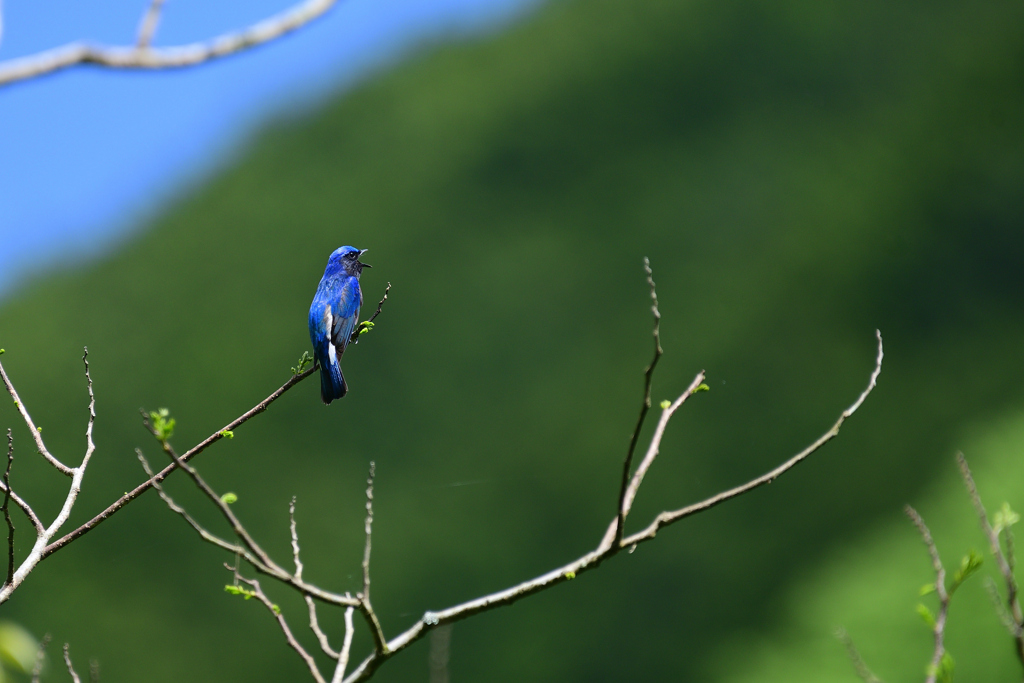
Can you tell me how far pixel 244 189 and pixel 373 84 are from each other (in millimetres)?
5016

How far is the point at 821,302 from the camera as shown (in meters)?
21.9

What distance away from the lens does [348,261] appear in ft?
12.2

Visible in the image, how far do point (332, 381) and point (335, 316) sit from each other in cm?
31

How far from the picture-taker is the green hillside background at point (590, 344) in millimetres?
14406

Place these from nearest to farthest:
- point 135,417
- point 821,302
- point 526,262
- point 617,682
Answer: point 135,417, point 617,682, point 526,262, point 821,302

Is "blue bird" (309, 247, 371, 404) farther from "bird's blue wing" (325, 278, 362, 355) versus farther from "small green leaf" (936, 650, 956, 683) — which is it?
"small green leaf" (936, 650, 956, 683)

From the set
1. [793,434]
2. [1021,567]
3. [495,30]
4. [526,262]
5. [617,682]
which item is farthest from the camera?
[495,30]

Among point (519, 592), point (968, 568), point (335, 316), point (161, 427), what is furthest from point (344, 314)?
point (968, 568)

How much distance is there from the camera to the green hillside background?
1441 centimetres

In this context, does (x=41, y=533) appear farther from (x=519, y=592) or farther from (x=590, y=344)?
(x=590, y=344)

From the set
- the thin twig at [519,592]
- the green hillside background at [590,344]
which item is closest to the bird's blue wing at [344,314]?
the thin twig at [519,592]

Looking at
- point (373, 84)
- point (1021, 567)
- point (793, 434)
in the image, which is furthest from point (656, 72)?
point (1021, 567)

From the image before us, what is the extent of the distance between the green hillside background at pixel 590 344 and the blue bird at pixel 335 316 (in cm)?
786

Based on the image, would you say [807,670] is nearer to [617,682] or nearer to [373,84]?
[617,682]
